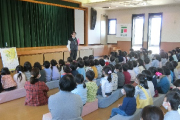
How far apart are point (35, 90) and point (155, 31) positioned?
8551 millimetres

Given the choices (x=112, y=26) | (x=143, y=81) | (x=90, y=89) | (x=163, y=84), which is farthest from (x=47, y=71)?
(x=112, y=26)

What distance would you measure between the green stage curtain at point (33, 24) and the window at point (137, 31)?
3.92 metres

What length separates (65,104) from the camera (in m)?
1.79

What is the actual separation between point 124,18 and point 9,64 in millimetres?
7607

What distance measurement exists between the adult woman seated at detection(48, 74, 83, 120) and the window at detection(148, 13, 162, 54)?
8.98 meters

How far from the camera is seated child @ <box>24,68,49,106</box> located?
3.21 m

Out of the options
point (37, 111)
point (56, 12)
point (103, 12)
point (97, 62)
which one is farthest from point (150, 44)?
point (37, 111)

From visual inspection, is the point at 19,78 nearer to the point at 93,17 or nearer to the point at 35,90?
the point at 35,90

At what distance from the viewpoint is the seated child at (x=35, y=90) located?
3.21m

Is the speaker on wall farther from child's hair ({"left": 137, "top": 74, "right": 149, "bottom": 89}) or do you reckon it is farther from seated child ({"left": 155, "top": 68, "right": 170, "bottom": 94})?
child's hair ({"left": 137, "top": 74, "right": 149, "bottom": 89})

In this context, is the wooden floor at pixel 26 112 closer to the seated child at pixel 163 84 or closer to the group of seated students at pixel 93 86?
the group of seated students at pixel 93 86

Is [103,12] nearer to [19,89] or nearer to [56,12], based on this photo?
[56,12]

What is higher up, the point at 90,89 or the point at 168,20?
the point at 168,20

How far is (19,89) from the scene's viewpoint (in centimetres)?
376
